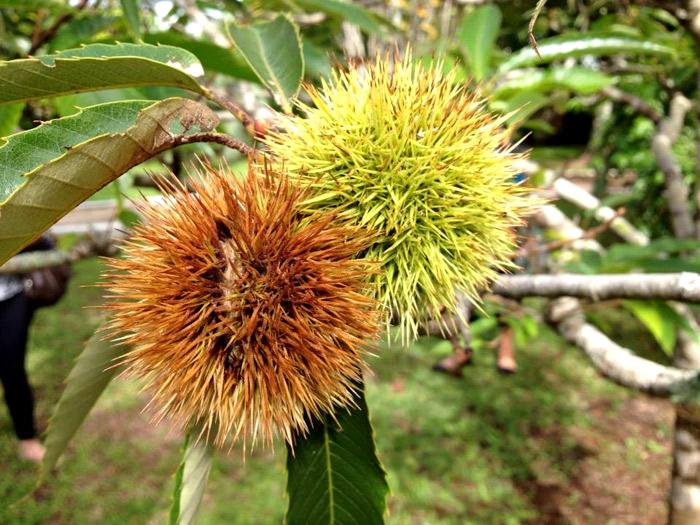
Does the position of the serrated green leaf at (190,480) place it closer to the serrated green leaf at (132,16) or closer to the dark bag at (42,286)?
the serrated green leaf at (132,16)

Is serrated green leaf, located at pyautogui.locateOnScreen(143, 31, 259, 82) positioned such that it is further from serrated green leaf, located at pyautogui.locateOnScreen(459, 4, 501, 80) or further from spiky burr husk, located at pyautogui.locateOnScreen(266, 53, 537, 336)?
serrated green leaf, located at pyautogui.locateOnScreen(459, 4, 501, 80)

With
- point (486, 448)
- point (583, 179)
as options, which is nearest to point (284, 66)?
point (486, 448)

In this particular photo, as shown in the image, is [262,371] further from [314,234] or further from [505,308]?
[505,308]

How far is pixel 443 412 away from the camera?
4.02m

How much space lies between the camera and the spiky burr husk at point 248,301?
0.72 m

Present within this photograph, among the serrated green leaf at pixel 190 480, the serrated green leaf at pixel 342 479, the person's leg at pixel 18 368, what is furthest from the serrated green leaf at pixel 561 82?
the person's leg at pixel 18 368

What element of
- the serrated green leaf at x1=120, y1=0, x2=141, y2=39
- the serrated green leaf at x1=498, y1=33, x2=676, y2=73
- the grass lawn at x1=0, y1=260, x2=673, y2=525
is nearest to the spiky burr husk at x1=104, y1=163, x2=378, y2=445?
the serrated green leaf at x1=120, y1=0, x2=141, y2=39

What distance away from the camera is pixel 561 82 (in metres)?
1.64

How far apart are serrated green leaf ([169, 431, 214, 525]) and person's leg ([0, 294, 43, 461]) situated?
307 cm

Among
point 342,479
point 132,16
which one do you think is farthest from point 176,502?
point 132,16

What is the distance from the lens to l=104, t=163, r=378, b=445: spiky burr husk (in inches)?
28.4

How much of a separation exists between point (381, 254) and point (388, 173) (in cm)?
14

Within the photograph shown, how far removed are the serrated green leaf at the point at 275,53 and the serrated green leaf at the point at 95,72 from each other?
A: 0.18 m

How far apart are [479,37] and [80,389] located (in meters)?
1.73
